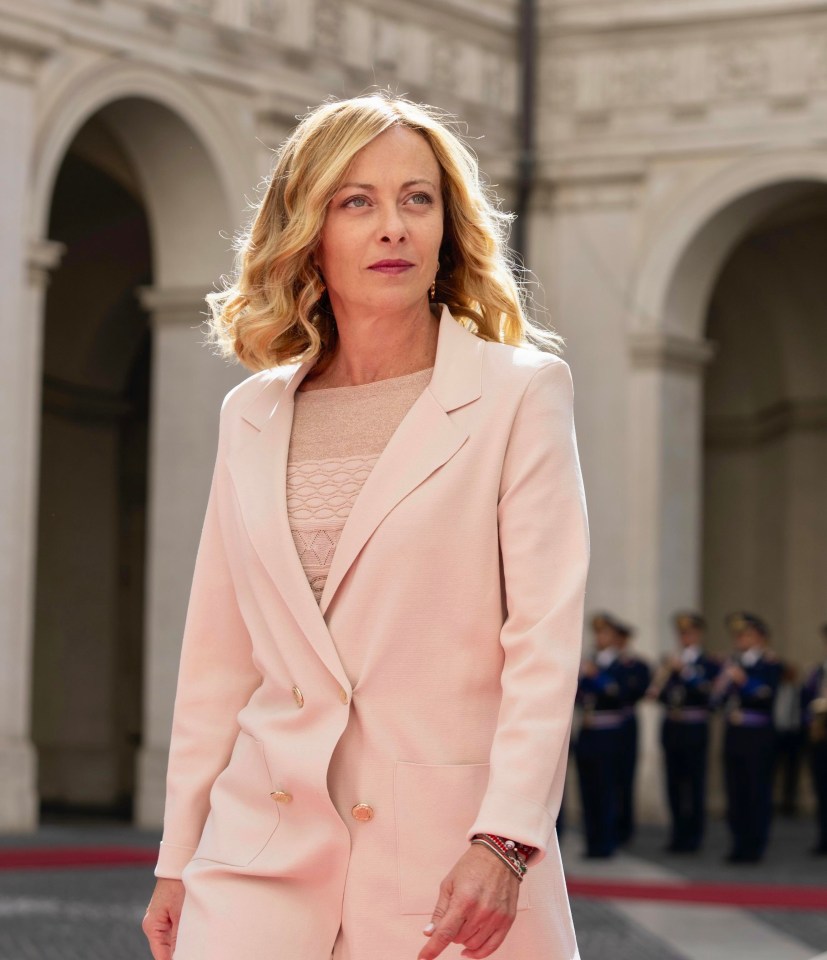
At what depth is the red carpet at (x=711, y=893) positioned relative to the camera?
10969 millimetres

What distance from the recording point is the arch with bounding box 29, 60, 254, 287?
44.5 feet

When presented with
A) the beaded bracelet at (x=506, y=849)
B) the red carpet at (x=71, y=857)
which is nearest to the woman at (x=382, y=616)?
the beaded bracelet at (x=506, y=849)

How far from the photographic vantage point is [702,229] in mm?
16266

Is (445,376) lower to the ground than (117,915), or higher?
higher

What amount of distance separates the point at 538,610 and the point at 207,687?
58cm

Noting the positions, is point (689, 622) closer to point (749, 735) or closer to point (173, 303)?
point (749, 735)

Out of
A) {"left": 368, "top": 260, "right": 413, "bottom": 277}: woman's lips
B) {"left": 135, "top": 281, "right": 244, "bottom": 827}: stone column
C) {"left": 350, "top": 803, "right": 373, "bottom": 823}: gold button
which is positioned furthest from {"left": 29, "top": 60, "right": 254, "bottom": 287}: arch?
{"left": 350, "top": 803, "right": 373, "bottom": 823}: gold button

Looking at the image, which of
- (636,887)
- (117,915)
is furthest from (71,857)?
(636,887)

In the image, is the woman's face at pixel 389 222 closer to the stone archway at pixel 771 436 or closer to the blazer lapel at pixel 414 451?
the blazer lapel at pixel 414 451

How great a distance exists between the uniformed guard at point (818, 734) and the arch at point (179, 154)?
17.3ft

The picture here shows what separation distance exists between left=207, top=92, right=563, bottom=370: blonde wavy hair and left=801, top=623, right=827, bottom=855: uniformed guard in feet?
39.3

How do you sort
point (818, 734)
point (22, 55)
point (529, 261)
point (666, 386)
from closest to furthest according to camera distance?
1. point (22, 55)
2. point (818, 734)
3. point (666, 386)
4. point (529, 261)

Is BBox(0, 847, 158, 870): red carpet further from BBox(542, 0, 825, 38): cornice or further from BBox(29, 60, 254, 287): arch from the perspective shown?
BBox(542, 0, 825, 38): cornice

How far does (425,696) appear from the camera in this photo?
262 cm
